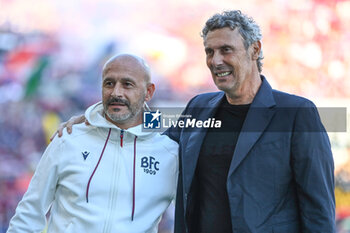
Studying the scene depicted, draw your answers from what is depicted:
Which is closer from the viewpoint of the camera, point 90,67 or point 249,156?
point 249,156

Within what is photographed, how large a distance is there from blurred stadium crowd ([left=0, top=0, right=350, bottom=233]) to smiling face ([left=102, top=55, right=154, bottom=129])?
2414 mm

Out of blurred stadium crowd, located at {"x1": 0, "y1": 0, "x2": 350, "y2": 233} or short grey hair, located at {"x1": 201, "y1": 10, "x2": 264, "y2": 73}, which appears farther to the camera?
blurred stadium crowd, located at {"x1": 0, "y1": 0, "x2": 350, "y2": 233}

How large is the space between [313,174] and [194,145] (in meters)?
0.44

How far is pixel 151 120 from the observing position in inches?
70.8

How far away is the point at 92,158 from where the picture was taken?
1.59 meters

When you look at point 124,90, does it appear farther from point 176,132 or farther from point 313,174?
point 313,174

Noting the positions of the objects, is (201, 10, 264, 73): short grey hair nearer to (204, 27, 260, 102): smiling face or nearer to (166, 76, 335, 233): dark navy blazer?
(204, 27, 260, 102): smiling face

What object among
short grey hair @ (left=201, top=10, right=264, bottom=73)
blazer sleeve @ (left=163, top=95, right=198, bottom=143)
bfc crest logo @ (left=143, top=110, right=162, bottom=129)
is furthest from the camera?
blazer sleeve @ (left=163, top=95, right=198, bottom=143)

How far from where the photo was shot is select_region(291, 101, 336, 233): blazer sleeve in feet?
4.60

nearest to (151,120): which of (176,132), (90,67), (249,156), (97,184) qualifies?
(176,132)

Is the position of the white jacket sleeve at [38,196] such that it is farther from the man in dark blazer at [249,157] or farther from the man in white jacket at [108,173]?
the man in dark blazer at [249,157]

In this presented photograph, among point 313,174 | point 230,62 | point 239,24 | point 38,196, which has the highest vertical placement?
point 239,24

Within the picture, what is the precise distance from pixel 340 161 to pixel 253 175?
315 cm

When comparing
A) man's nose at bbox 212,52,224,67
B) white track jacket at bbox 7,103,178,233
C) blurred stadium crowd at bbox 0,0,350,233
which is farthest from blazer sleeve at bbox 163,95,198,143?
blurred stadium crowd at bbox 0,0,350,233
